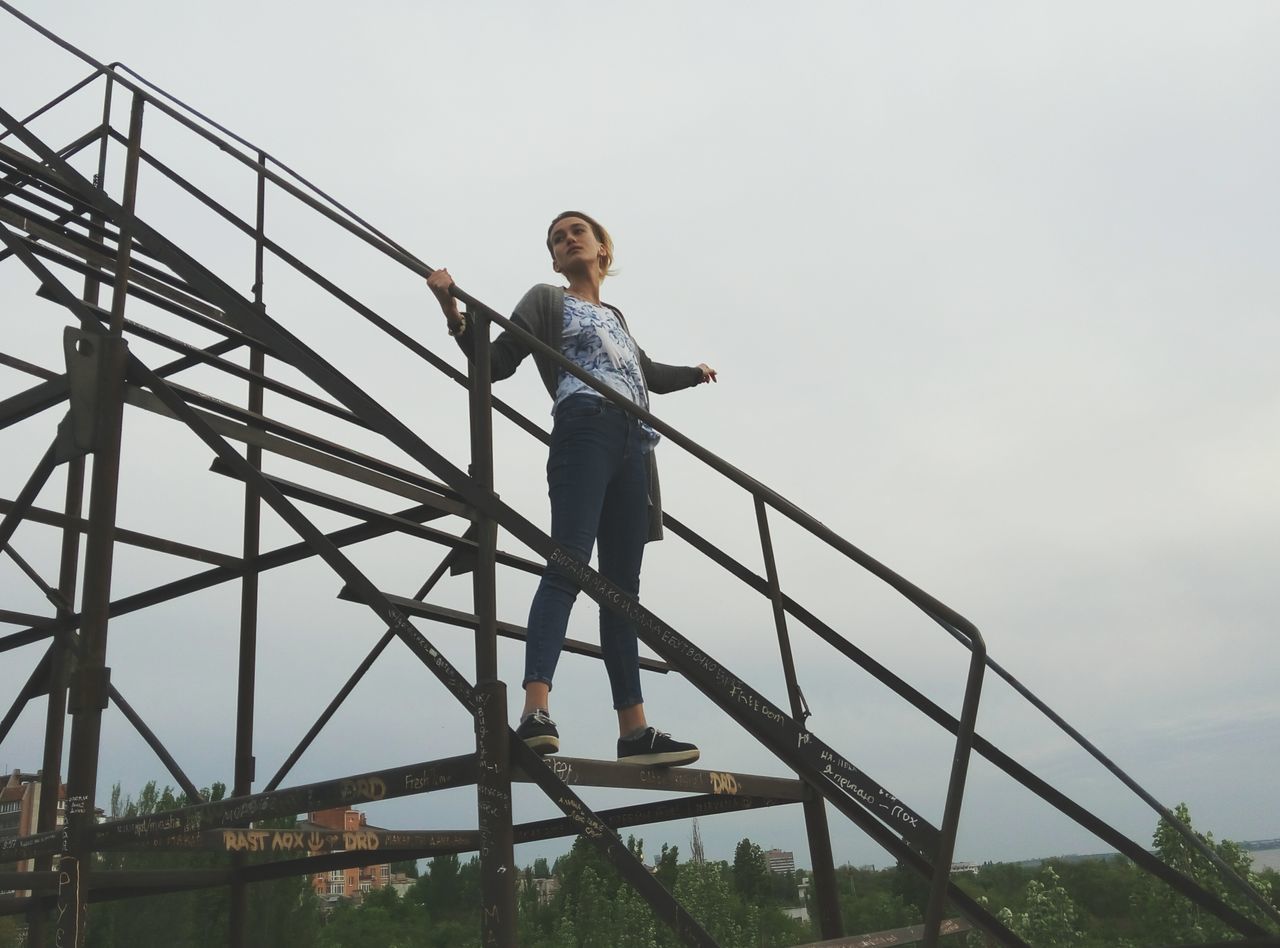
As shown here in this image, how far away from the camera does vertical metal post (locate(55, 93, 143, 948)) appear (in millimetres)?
3439

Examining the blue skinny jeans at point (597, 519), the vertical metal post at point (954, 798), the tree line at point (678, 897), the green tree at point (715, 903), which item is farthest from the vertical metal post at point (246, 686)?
the green tree at point (715, 903)

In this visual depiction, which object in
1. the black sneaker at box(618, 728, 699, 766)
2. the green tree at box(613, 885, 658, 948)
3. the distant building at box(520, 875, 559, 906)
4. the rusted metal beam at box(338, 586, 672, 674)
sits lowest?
the green tree at box(613, 885, 658, 948)

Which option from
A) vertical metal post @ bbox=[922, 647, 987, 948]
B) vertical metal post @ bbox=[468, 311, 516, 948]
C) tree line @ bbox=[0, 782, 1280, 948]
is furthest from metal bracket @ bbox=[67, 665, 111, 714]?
tree line @ bbox=[0, 782, 1280, 948]

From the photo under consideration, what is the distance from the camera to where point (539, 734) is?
10.2ft

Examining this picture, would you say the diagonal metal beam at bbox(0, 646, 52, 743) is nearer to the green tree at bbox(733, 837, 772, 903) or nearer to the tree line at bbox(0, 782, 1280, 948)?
the tree line at bbox(0, 782, 1280, 948)

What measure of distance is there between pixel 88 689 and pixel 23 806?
66.2 m

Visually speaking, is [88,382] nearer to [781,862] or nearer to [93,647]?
[93,647]

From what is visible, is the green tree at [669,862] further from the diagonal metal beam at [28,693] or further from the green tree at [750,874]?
the diagonal metal beam at [28,693]

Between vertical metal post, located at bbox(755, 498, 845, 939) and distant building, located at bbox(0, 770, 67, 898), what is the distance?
2499mm

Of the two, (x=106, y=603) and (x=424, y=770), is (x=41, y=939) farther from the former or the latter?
(x=424, y=770)

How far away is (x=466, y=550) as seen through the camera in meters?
5.77

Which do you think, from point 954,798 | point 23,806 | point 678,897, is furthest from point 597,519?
point 23,806

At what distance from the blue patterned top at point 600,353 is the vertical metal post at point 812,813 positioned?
598mm

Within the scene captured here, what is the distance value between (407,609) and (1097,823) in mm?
2943
